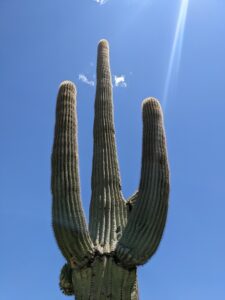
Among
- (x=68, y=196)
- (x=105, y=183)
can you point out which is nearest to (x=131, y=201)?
(x=105, y=183)

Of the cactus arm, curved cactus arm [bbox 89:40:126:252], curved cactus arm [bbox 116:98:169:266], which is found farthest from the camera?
the cactus arm

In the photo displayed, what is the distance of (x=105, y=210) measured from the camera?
25.2 feet

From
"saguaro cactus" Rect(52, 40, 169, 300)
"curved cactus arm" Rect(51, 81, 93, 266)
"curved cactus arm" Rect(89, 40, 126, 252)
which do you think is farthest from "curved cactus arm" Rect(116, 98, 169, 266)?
"curved cactus arm" Rect(51, 81, 93, 266)

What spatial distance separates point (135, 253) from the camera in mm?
7113

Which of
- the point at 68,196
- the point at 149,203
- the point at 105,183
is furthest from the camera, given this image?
the point at 105,183

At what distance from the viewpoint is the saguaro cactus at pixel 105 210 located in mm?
7016

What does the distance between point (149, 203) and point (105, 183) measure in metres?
0.81

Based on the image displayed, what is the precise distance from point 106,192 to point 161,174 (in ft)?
2.80

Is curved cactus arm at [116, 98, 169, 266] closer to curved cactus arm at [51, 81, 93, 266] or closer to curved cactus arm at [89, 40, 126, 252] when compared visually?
curved cactus arm at [89, 40, 126, 252]

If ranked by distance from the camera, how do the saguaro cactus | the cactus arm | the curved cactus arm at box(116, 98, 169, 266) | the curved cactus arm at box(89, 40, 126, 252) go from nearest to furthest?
the saguaro cactus
the curved cactus arm at box(116, 98, 169, 266)
the curved cactus arm at box(89, 40, 126, 252)
the cactus arm

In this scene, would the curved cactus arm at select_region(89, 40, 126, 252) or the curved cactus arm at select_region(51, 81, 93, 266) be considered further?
the curved cactus arm at select_region(89, 40, 126, 252)

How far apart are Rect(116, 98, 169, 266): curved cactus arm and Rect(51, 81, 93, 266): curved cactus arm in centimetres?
55

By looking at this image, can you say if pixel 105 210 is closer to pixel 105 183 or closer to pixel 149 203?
pixel 105 183

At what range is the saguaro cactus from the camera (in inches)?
276
